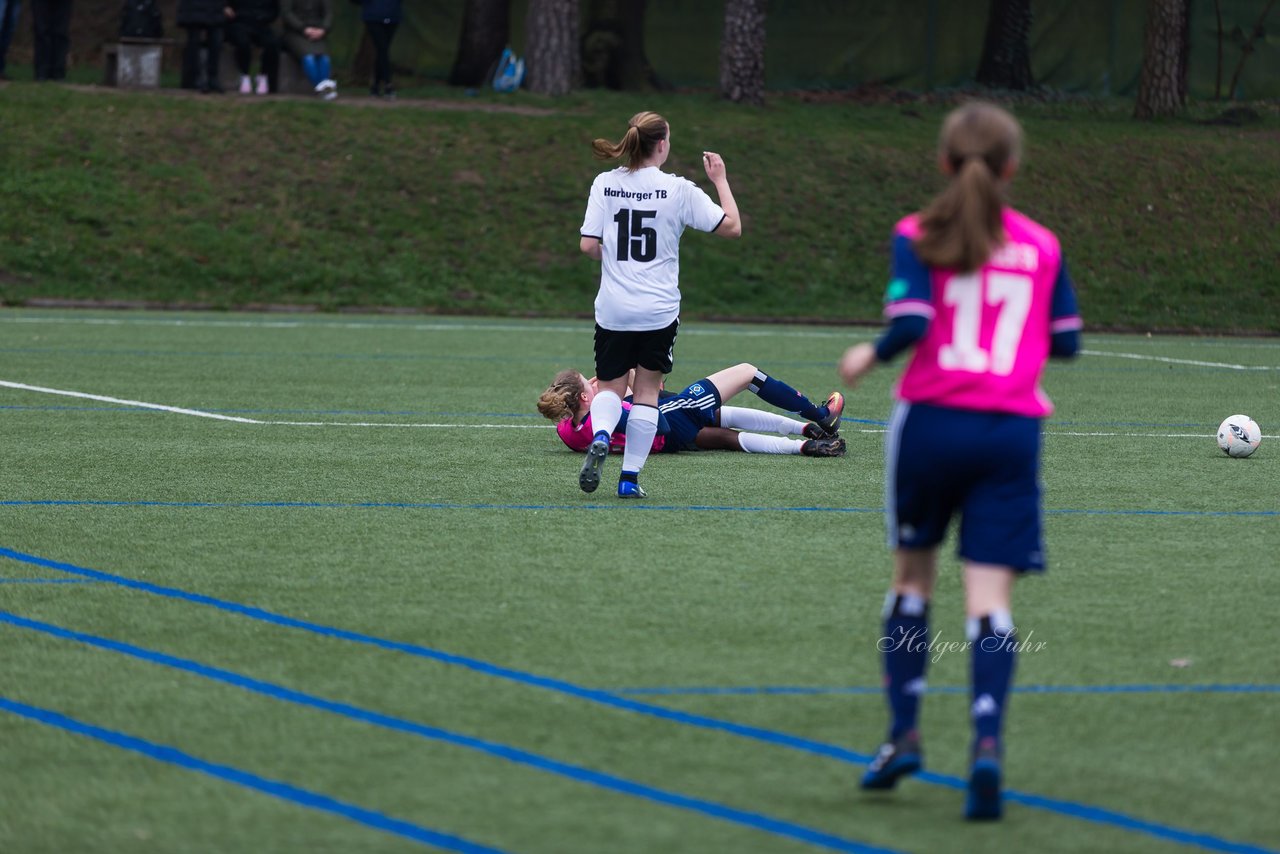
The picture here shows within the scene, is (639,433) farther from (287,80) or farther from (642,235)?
(287,80)

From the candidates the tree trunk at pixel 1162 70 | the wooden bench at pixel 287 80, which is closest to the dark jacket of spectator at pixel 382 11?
the wooden bench at pixel 287 80

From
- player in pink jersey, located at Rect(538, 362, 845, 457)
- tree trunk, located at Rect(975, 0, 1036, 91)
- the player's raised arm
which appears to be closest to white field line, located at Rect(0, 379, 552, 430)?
player in pink jersey, located at Rect(538, 362, 845, 457)

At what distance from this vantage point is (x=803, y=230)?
2661 centimetres

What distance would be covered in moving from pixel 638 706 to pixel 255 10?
2293cm

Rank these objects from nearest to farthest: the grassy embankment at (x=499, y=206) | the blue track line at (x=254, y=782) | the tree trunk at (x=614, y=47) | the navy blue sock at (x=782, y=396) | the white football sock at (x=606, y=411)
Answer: the blue track line at (x=254, y=782)
the white football sock at (x=606, y=411)
the navy blue sock at (x=782, y=396)
the grassy embankment at (x=499, y=206)
the tree trunk at (x=614, y=47)

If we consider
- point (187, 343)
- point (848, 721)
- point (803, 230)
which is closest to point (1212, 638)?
point (848, 721)

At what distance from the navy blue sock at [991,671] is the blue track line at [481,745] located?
39cm

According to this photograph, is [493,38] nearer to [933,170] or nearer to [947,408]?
[933,170]

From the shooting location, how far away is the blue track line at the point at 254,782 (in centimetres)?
449

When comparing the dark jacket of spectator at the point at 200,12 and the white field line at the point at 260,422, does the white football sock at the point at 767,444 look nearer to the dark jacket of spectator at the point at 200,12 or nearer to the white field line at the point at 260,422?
the white field line at the point at 260,422

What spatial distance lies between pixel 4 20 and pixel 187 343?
39.2ft

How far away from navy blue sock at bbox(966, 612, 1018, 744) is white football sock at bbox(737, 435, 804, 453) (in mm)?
7000

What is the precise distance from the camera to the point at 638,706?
18.6 ft

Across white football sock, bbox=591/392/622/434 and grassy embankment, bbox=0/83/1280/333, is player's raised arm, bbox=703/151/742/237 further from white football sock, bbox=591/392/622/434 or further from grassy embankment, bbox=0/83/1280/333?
grassy embankment, bbox=0/83/1280/333
